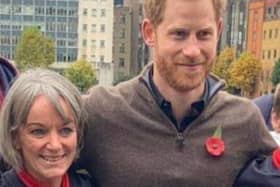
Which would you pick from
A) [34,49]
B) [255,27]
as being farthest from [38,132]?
[34,49]

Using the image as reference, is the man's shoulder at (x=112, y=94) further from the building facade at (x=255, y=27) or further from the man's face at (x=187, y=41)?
Result: the building facade at (x=255, y=27)

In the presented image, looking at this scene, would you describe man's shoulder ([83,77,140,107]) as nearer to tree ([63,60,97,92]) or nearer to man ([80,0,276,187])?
man ([80,0,276,187])

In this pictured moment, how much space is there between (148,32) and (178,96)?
0.20 metres

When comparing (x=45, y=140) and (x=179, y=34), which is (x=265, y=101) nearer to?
(x=179, y=34)

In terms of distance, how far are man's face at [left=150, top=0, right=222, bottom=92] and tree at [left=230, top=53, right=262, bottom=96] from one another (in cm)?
4257

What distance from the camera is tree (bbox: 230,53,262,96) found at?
44.9 m

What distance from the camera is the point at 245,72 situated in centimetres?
4541

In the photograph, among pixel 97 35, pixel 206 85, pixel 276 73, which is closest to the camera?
pixel 206 85

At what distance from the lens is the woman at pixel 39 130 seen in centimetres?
239

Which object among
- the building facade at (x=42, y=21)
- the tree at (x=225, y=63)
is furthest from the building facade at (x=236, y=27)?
the building facade at (x=42, y=21)

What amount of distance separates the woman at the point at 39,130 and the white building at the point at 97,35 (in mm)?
57649

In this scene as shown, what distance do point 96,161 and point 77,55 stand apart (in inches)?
2298

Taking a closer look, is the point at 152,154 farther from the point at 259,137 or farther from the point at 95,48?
the point at 95,48

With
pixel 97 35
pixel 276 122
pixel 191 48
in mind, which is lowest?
pixel 97 35
